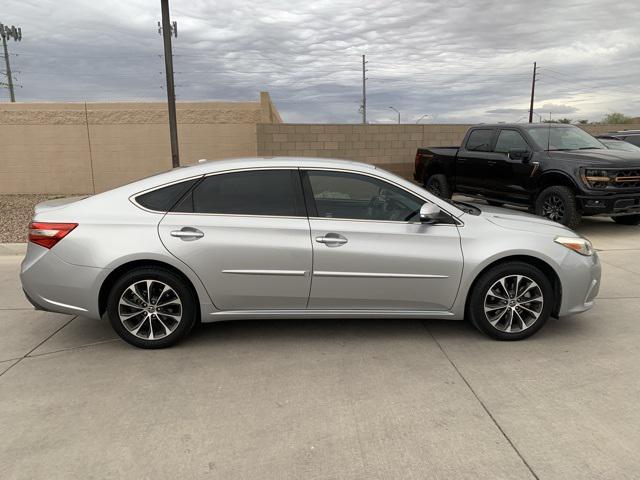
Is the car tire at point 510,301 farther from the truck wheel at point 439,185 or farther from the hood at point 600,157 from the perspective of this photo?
the truck wheel at point 439,185

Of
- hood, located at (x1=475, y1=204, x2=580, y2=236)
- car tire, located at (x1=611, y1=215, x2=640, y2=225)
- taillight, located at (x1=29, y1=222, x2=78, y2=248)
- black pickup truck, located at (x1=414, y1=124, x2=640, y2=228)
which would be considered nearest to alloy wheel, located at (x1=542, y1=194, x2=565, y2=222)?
black pickup truck, located at (x1=414, y1=124, x2=640, y2=228)

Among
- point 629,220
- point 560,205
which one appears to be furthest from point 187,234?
point 629,220

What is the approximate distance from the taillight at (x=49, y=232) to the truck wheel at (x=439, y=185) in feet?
26.4

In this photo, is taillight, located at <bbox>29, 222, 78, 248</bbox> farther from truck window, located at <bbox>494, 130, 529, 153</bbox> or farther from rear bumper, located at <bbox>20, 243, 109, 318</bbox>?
truck window, located at <bbox>494, 130, 529, 153</bbox>

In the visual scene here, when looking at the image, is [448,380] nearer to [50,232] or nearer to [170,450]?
[170,450]

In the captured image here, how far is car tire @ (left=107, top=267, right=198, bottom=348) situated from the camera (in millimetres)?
3994

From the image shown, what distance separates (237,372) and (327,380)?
0.69 meters

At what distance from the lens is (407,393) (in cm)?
343

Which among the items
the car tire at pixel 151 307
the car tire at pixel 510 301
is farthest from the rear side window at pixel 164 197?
the car tire at pixel 510 301

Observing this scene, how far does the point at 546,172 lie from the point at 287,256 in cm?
617

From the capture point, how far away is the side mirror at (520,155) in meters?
8.78

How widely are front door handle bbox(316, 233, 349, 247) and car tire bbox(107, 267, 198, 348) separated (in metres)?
1.14

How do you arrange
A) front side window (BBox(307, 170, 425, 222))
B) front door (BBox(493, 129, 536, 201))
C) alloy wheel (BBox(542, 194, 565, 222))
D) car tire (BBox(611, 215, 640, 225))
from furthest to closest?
car tire (BBox(611, 215, 640, 225)) → front door (BBox(493, 129, 536, 201)) → alloy wheel (BBox(542, 194, 565, 222)) → front side window (BBox(307, 170, 425, 222))

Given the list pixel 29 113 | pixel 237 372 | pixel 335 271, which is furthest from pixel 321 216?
pixel 29 113
